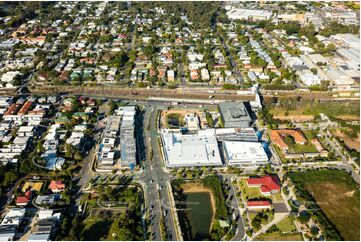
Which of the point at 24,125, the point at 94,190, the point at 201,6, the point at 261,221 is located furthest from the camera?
the point at 201,6

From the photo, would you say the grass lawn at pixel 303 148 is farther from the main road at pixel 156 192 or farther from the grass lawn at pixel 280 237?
the main road at pixel 156 192

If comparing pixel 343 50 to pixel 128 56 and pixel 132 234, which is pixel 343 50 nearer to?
pixel 128 56

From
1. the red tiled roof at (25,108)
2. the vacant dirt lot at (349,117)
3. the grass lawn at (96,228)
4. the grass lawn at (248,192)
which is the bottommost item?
the vacant dirt lot at (349,117)

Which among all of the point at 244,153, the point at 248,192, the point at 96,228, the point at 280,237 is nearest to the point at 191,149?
the point at 244,153

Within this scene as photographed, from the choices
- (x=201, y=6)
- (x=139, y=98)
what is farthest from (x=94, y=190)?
(x=201, y=6)

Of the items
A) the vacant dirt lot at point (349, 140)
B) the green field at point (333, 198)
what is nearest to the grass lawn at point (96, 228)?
the green field at point (333, 198)

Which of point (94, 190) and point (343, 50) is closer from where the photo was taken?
point (94, 190)
